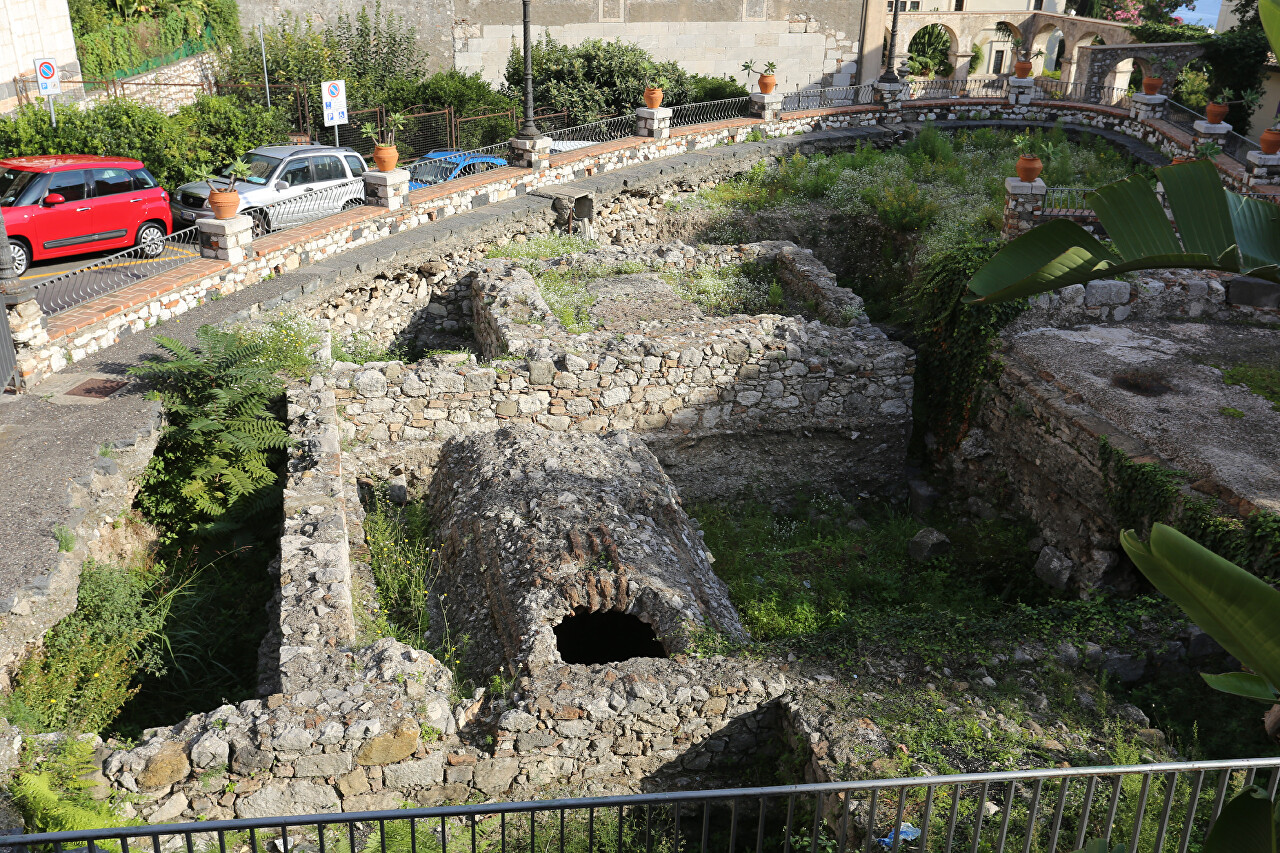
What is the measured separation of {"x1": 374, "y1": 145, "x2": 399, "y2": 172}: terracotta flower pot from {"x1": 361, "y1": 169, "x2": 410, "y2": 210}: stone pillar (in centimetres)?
9

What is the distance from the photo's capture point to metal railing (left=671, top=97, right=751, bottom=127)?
21094 mm

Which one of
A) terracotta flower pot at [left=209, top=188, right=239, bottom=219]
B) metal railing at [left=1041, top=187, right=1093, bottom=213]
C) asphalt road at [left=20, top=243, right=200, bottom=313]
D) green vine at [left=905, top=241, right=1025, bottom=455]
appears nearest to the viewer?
green vine at [left=905, top=241, right=1025, bottom=455]

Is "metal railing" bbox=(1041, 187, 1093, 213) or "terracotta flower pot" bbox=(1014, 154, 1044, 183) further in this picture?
"metal railing" bbox=(1041, 187, 1093, 213)

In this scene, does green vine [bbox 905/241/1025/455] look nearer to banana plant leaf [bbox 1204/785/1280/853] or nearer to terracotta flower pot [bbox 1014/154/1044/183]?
terracotta flower pot [bbox 1014/154/1044/183]

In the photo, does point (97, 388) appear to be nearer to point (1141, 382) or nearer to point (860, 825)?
point (860, 825)

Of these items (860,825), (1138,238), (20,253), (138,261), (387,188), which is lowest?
(860,825)

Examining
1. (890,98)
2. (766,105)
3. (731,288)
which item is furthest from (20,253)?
(890,98)

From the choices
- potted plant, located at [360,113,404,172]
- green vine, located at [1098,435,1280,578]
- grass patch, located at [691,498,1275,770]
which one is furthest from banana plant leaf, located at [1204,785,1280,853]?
potted plant, located at [360,113,404,172]

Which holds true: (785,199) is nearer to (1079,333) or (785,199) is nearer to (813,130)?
(813,130)

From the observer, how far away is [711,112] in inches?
855

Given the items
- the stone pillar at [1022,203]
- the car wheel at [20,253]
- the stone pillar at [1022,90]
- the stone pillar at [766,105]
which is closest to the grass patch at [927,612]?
the stone pillar at [1022,203]

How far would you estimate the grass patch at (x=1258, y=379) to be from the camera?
9.53m

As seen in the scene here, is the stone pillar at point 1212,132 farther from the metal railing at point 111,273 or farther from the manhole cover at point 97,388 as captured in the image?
the manhole cover at point 97,388

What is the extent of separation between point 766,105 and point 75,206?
13.6 m
